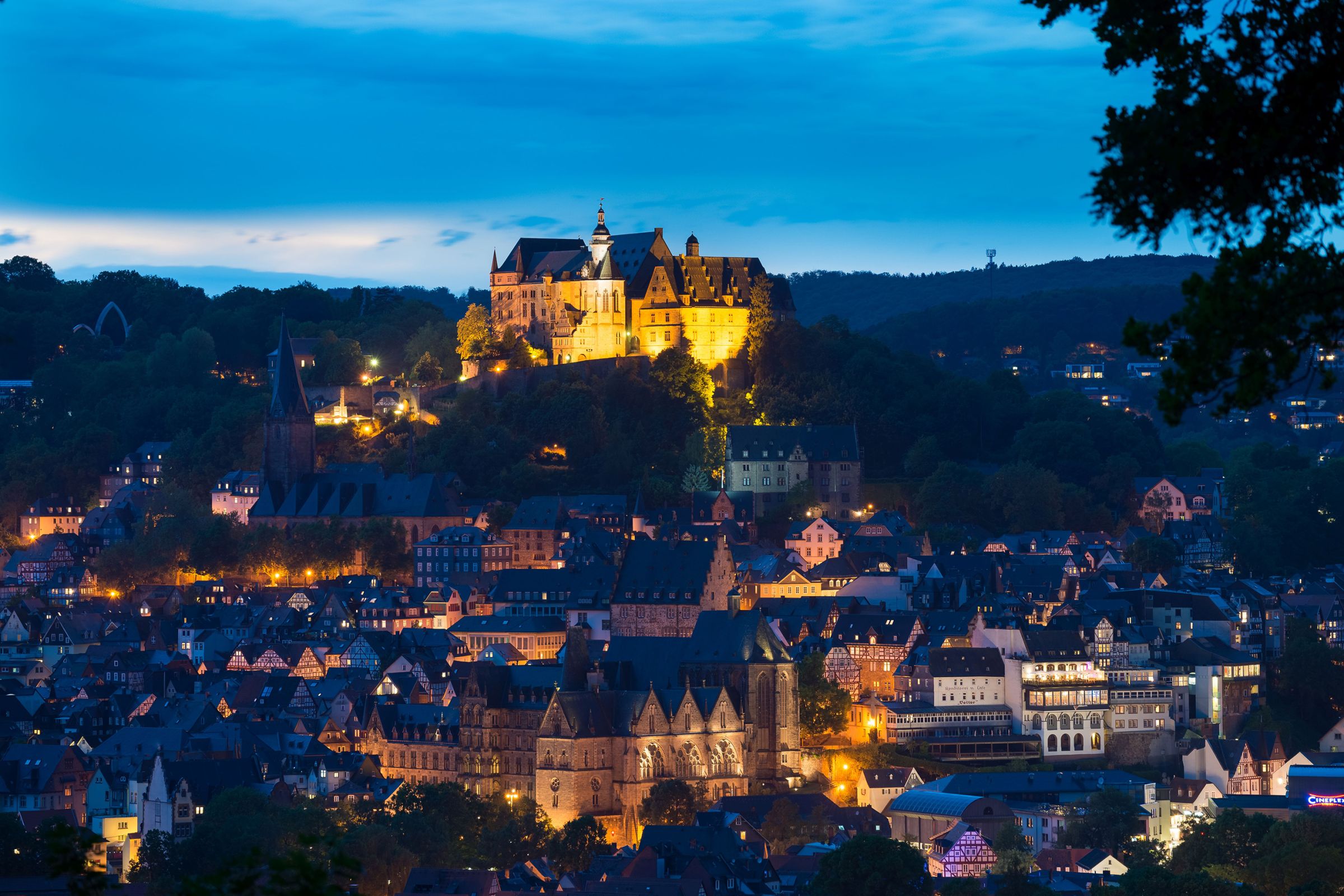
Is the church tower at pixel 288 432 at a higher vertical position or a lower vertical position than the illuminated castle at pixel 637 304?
lower

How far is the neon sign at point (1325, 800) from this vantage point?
91062 millimetres

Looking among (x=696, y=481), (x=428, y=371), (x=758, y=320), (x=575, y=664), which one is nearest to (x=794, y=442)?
(x=696, y=481)

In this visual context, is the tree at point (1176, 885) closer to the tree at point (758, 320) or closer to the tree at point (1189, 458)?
the tree at point (758, 320)

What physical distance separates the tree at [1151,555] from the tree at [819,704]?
109 ft

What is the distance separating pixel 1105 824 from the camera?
87250 mm

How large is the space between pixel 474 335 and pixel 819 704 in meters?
56.0

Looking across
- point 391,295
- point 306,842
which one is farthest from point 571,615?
point 306,842

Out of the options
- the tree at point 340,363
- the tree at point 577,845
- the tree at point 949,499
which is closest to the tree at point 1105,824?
the tree at point 577,845

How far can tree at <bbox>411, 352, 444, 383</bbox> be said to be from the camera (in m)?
150

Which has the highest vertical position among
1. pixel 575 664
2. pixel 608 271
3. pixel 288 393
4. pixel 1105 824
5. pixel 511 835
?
pixel 608 271

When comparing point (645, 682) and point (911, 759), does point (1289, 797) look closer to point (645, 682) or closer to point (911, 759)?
point (911, 759)

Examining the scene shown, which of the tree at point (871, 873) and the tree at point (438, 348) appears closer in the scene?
the tree at point (871, 873)

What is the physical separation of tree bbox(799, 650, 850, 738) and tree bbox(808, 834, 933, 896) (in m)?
20.7

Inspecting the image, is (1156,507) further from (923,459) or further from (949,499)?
(949,499)
